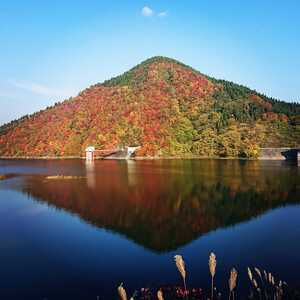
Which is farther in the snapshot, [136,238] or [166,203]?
[166,203]

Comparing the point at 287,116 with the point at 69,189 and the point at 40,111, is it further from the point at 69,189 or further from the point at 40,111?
the point at 40,111

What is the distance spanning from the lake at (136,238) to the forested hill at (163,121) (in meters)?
79.6

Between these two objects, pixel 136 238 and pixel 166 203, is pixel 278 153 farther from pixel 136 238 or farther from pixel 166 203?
pixel 136 238

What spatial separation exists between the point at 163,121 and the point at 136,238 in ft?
407

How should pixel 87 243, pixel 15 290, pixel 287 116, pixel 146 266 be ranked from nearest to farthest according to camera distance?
1. pixel 15 290
2. pixel 146 266
3. pixel 87 243
4. pixel 287 116

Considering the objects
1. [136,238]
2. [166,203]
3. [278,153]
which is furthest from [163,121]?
[136,238]

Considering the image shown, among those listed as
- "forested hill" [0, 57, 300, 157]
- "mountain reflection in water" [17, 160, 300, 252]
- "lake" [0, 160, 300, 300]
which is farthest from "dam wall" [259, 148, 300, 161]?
"lake" [0, 160, 300, 300]

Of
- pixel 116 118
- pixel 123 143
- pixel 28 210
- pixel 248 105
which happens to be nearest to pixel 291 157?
pixel 248 105

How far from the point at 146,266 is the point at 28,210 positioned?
17.4 m

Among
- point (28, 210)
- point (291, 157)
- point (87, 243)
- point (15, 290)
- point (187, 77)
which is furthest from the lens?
point (187, 77)

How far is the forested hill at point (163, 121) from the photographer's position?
121875 millimetres

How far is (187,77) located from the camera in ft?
609

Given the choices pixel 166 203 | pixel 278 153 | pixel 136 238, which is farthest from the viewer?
pixel 278 153

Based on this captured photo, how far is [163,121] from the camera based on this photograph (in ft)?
474
